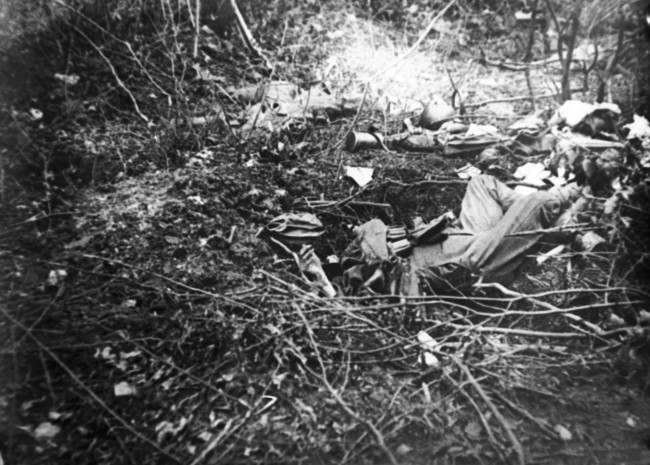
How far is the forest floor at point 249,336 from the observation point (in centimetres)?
159

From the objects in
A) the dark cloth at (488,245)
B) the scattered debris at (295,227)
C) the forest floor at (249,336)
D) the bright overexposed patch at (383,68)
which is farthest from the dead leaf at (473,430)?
the bright overexposed patch at (383,68)

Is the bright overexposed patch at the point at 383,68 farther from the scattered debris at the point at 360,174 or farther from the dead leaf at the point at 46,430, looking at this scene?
the dead leaf at the point at 46,430

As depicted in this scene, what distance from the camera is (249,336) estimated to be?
6.20 ft

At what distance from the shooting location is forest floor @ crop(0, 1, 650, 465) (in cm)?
159

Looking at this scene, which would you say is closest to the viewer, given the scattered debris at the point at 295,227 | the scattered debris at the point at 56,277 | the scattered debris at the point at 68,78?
the scattered debris at the point at 56,277

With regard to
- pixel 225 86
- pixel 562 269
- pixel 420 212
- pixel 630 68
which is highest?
pixel 225 86

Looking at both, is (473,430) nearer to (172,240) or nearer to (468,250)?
(468,250)

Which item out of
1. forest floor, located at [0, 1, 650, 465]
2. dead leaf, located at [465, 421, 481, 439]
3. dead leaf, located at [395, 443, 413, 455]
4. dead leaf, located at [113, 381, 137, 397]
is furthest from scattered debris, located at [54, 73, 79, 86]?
dead leaf, located at [465, 421, 481, 439]

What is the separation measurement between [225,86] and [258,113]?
77cm

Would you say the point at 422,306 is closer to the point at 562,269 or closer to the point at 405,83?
the point at 562,269

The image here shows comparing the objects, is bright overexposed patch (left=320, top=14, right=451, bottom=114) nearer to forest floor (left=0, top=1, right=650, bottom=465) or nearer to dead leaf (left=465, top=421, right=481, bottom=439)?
forest floor (left=0, top=1, right=650, bottom=465)

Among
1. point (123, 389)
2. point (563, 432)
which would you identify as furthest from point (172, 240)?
point (563, 432)

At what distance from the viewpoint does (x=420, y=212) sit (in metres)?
2.75

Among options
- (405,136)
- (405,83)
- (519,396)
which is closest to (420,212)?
(405,136)
